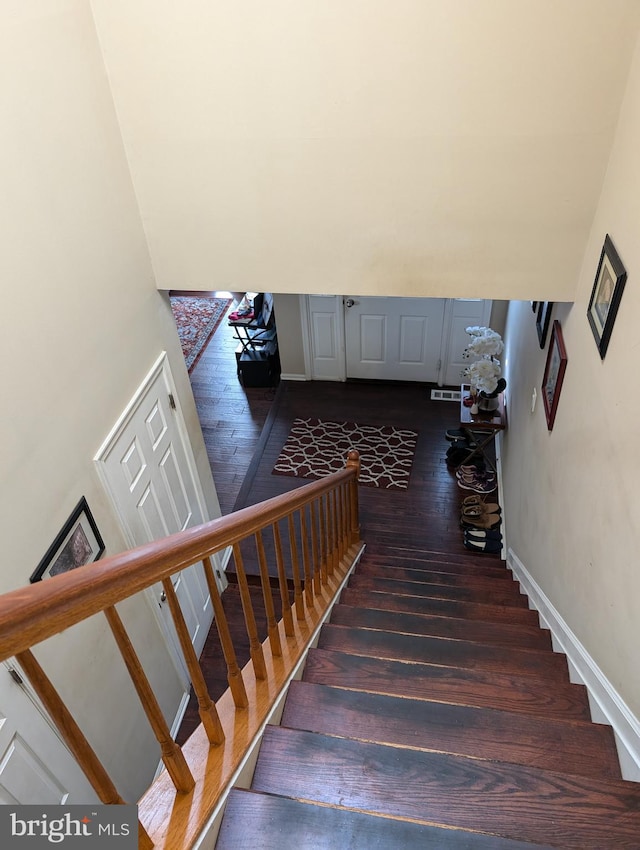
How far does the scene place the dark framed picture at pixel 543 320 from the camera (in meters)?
3.22

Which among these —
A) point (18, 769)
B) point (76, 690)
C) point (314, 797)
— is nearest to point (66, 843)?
point (314, 797)

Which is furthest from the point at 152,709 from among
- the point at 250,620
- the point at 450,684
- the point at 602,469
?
the point at 602,469

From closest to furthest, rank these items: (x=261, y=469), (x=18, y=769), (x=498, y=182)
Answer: (x=18, y=769), (x=498, y=182), (x=261, y=469)

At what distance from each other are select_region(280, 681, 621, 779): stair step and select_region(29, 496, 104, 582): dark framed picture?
957 mm

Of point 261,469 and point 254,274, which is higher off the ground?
point 254,274

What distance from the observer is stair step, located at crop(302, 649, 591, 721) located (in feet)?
6.67

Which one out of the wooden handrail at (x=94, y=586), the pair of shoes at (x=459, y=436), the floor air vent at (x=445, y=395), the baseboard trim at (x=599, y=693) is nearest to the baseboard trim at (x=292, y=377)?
the floor air vent at (x=445, y=395)

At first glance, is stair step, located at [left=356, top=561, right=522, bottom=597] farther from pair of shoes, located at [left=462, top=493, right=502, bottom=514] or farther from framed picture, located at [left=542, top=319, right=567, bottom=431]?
framed picture, located at [left=542, top=319, right=567, bottom=431]

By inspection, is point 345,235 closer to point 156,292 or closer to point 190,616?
point 156,292

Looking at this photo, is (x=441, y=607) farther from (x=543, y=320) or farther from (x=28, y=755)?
(x=28, y=755)

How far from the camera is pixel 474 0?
2.06 metres

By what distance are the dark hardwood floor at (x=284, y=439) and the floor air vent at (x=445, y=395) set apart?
69mm

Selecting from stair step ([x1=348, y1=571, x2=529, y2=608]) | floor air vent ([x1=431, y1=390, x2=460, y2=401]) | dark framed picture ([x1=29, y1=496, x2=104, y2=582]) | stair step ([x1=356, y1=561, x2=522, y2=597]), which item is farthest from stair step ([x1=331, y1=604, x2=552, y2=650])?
floor air vent ([x1=431, y1=390, x2=460, y2=401])

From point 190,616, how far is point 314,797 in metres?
2.12
